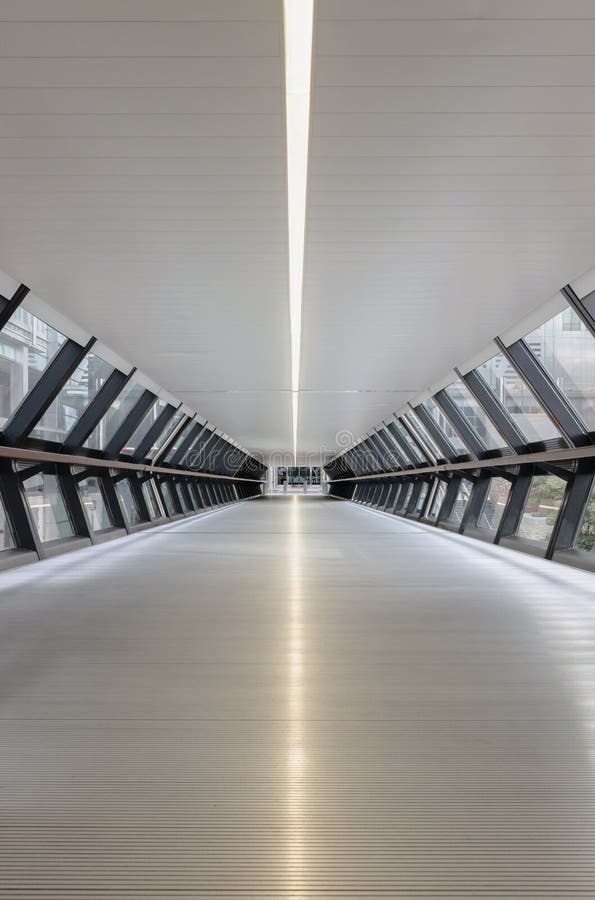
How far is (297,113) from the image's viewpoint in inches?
167

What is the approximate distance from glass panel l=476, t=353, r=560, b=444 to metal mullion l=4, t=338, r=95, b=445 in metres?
7.09

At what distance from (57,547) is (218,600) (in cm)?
492

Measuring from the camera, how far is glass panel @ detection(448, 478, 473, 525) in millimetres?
14905

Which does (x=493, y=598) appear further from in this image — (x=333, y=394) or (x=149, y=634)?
(x=333, y=394)

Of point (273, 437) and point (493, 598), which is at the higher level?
point (273, 437)

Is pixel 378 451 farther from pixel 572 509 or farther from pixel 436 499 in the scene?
pixel 572 509

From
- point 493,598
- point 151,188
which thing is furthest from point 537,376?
point 151,188

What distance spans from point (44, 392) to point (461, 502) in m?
9.98

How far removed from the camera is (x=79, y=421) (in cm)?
1174

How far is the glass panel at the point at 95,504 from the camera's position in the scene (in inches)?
484

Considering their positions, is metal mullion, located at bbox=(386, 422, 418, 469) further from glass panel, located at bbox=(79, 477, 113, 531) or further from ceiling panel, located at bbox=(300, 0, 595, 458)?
ceiling panel, located at bbox=(300, 0, 595, 458)

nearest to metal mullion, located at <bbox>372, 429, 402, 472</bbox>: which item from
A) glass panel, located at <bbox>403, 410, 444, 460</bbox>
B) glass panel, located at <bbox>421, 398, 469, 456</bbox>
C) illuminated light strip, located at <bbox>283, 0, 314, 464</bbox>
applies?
glass panel, located at <bbox>403, 410, 444, 460</bbox>

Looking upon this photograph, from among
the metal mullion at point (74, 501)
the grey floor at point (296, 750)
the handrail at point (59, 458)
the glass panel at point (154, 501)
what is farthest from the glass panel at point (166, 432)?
the grey floor at point (296, 750)

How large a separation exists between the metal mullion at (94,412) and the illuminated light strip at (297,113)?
19.2 ft
